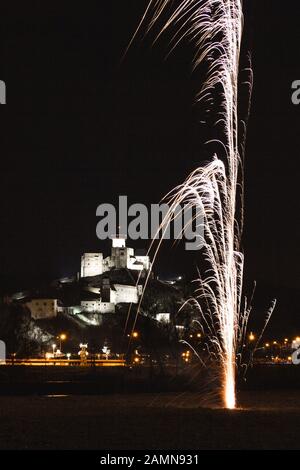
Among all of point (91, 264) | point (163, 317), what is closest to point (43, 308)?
point (163, 317)

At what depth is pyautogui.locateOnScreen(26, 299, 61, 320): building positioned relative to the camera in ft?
453

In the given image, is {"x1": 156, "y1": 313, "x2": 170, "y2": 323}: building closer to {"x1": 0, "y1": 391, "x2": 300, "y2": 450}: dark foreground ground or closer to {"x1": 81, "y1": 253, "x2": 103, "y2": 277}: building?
{"x1": 81, "y1": 253, "x2": 103, "y2": 277}: building

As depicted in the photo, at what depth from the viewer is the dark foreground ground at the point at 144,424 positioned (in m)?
16.5

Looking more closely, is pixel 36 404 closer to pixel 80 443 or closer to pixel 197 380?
pixel 80 443

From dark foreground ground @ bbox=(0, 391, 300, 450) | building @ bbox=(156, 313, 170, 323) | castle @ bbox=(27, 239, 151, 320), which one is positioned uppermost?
castle @ bbox=(27, 239, 151, 320)

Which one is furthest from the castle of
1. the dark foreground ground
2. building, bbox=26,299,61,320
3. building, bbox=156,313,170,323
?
the dark foreground ground

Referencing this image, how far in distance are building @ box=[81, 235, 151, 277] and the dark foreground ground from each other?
5224 inches

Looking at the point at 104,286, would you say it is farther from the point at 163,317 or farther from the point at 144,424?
the point at 144,424

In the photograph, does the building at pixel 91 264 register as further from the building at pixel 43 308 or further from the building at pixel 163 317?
the building at pixel 43 308

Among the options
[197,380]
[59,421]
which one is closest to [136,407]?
[59,421]

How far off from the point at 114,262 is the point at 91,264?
5.07m

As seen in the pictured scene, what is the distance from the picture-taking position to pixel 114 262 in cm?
16388

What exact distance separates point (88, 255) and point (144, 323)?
131ft

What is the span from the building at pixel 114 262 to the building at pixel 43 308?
989 inches
